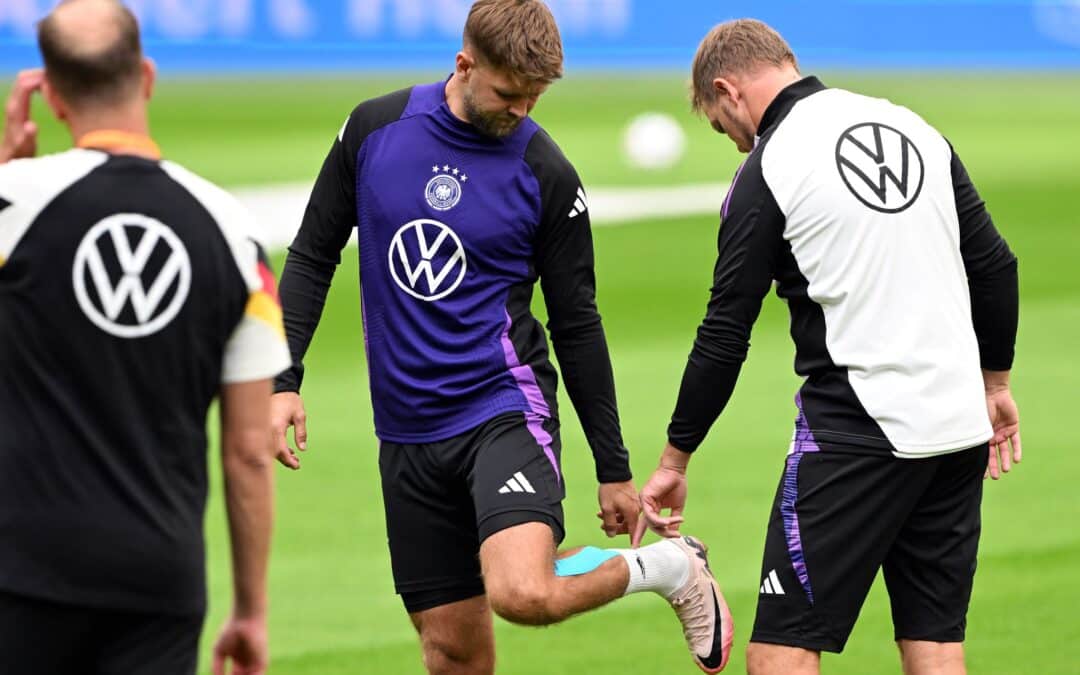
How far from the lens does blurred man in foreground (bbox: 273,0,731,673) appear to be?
224 inches

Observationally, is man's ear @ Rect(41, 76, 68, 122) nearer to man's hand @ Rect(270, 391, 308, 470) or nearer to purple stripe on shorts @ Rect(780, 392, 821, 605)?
man's hand @ Rect(270, 391, 308, 470)

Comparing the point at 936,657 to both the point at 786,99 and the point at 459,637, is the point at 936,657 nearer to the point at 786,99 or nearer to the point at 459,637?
the point at 459,637

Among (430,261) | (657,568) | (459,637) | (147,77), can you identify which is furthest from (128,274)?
(657,568)

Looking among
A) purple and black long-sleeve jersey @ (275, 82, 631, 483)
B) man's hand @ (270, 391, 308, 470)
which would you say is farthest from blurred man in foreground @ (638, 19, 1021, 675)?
man's hand @ (270, 391, 308, 470)

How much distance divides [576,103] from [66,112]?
1269 inches

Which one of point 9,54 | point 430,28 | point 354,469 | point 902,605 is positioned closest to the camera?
point 902,605

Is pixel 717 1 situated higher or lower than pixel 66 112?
lower

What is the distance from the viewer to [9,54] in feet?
97.0

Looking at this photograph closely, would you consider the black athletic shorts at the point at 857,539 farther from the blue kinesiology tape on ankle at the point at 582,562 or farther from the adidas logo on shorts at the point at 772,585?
the blue kinesiology tape on ankle at the point at 582,562

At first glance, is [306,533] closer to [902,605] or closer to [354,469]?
[354,469]

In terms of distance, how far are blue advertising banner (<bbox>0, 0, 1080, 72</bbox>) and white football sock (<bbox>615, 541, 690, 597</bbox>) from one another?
941 inches

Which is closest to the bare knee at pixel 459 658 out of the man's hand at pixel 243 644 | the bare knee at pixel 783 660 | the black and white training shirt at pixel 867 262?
the bare knee at pixel 783 660

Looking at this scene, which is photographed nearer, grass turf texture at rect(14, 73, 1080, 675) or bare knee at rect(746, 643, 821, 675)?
bare knee at rect(746, 643, 821, 675)

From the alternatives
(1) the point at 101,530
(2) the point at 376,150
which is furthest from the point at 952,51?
(1) the point at 101,530
